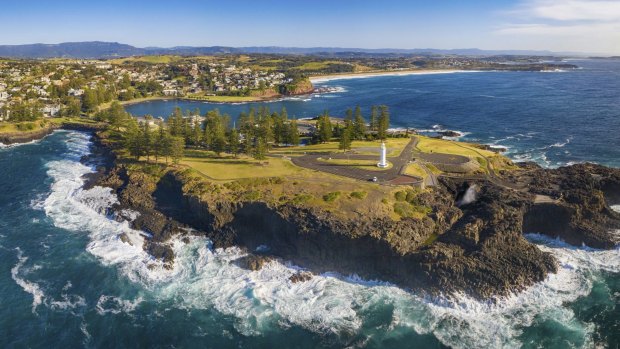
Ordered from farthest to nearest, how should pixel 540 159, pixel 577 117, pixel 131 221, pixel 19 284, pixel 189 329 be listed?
pixel 577 117 → pixel 540 159 → pixel 131 221 → pixel 19 284 → pixel 189 329

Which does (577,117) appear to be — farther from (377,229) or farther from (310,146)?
(377,229)

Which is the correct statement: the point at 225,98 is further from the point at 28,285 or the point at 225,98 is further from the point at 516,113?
the point at 28,285

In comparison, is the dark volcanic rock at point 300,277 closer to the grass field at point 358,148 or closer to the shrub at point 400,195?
the shrub at point 400,195

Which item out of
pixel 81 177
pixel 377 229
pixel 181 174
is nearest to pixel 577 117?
pixel 377 229

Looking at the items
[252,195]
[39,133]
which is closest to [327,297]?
[252,195]

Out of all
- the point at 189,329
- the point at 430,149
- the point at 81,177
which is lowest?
the point at 189,329

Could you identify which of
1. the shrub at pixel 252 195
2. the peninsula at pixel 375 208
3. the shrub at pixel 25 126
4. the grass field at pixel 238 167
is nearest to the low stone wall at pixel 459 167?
the peninsula at pixel 375 208

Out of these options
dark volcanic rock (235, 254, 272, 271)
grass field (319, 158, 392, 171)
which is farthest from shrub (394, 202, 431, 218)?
dark volcanic rock (235, 254, 272, 271)
